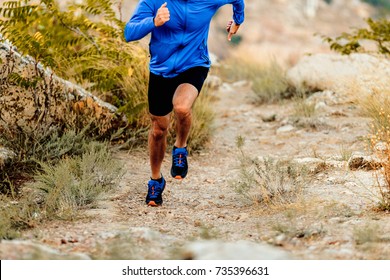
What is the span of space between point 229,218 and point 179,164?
0.71 metres

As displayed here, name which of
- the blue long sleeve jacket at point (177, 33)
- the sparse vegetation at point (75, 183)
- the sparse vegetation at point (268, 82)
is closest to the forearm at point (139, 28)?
the blue long sleeve jacket at point (177, 33)

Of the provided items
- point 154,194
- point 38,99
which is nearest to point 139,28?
point 154,194

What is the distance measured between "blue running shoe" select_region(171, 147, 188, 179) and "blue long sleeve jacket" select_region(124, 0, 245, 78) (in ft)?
2.19

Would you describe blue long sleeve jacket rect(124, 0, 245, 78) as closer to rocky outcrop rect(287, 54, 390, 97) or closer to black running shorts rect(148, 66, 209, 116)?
black running shorts rect(148, 66, 209, 116)

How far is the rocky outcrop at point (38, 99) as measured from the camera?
6.47m

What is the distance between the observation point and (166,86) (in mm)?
5484

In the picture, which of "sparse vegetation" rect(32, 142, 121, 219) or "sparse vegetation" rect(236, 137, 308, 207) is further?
"sparse vegetation" rect(236, 137, 308, 207)

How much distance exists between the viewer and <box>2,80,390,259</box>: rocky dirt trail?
4.00 meters

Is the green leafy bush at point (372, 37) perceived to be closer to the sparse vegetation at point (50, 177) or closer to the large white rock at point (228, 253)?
the sparse vegetation at point (50, 177)

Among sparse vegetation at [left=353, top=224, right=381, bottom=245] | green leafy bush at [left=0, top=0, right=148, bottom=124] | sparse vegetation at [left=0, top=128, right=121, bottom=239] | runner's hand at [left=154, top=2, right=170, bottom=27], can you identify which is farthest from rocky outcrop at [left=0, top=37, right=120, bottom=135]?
sparse vegetation at [left=353, top=224, right=381, bottom=245]

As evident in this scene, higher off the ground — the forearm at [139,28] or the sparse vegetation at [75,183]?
the forearm at [139,28]

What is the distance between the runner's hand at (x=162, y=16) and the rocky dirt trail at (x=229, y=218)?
1.44 metres
